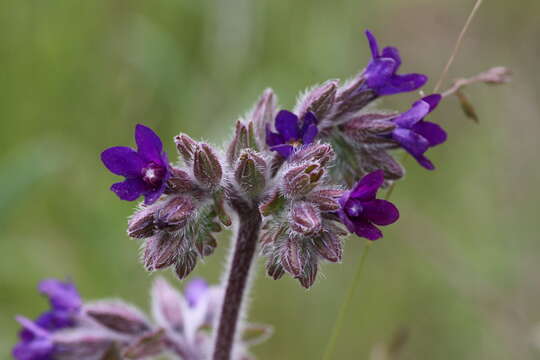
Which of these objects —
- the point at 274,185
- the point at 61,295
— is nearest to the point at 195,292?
the point at 61,295

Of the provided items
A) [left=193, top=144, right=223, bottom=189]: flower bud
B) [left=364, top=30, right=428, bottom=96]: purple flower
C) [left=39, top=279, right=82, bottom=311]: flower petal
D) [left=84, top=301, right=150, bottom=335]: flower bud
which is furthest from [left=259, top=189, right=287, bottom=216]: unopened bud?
[left=39, top=279, right=82, bottom=311]: flower petal

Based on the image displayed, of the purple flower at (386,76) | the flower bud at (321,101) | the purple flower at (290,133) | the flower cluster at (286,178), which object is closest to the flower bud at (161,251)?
the flower cluster at (286,178)

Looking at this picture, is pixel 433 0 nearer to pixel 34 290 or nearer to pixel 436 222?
pixel 436 222

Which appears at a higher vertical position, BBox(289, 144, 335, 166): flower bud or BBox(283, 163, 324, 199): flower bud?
BBox(289, 144, 335, 166): flower bud

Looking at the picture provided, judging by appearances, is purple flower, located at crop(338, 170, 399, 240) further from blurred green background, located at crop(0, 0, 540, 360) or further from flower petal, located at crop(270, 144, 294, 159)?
blurred green background, located at crop(0, 0, 540, 360)

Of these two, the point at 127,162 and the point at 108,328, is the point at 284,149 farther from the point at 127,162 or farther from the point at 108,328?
the point at 108,328

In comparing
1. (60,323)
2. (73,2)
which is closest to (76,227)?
(60,323)

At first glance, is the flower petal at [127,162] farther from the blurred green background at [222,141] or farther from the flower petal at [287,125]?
the blurred green background at [222,141]
